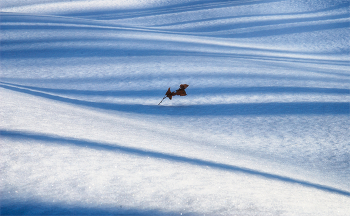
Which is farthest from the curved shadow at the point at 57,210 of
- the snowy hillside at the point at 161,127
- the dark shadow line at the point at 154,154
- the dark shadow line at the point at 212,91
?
the dark shadow line at the point at 212,91

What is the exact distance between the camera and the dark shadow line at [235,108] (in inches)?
41.3

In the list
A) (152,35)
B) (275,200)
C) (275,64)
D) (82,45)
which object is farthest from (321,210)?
(152,35)

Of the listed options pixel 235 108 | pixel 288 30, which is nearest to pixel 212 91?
pixel 235 108

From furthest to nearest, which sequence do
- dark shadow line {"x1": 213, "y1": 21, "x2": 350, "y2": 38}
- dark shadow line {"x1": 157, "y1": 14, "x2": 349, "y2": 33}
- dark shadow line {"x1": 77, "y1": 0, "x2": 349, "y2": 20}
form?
dark shadow line {"x1": 77, "y1": 0, "x2": 349, "y2": 20} → dark shadow line {"x1": 157, "y1": 14, "x2": 349, "y2": 33} → dark shadow line {"x1": 213, "y1": 21, "x2": 350, "y2": 38}

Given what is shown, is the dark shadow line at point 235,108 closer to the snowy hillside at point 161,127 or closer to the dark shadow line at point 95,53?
the snowy hillside at point 161,127

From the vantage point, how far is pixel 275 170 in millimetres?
667

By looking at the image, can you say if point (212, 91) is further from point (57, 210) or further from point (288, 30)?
point (288, 30)

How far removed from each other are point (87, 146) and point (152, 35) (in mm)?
1715

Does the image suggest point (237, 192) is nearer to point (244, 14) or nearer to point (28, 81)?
point (28, 81)

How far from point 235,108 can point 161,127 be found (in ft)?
1.02

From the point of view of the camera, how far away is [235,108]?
3.55 feet

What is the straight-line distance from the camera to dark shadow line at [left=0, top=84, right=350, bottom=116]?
1049 mm

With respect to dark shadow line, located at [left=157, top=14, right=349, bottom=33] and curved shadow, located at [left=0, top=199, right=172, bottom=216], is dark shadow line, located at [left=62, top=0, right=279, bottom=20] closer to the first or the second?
dark shadow line, located at [left=157, top=14, right=349, bottom=33]

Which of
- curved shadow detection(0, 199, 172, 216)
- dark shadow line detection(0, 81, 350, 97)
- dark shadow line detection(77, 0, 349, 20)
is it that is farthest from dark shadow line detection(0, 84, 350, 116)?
dark shadow line detection(77, 0, 349, 20)
